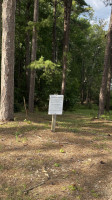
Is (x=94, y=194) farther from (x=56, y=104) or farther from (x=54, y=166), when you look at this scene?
(x=56, y=104)

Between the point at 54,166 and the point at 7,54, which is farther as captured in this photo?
the point at 7,54

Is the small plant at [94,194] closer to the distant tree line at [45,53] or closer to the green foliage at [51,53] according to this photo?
the distant tree line at [45,53]

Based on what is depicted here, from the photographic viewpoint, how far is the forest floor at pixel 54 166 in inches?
125

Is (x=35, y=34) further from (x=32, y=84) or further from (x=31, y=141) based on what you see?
(x=31, y=141)

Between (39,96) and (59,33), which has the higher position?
(59,33)

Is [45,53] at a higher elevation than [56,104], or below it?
higher

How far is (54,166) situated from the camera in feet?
13.4

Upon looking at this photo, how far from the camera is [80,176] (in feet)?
12.2

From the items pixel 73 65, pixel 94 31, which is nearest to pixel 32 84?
pixel 73 65

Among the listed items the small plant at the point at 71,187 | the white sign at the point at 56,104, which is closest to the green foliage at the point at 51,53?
the white sign at the point at 56,104

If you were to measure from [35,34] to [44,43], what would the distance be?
30.7 feet

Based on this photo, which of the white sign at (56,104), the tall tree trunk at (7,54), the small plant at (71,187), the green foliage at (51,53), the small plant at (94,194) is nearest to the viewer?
the small plant at (94,194)

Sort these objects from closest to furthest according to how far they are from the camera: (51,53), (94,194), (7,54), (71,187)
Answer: (94,194) → (71,187) → (7,54) → (51,53)

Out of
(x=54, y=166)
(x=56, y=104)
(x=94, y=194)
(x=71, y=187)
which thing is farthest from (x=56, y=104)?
(x=94, y=194)
